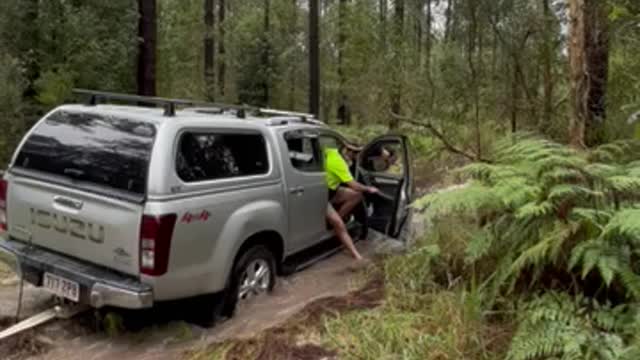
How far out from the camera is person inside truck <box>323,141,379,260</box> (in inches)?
289

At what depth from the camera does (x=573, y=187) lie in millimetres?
4488

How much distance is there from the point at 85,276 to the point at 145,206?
778 mm

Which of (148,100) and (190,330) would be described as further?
(148,100)

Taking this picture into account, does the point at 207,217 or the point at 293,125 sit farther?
the point at 293,125

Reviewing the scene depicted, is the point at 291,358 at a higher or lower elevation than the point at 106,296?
lower

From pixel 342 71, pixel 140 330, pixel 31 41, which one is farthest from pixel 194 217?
pixel 342 71

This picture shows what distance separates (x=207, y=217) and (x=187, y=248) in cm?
31

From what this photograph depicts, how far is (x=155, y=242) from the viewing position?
4.55m

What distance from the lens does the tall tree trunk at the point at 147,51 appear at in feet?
47.9

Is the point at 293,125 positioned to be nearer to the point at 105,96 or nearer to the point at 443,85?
the point at 105,96

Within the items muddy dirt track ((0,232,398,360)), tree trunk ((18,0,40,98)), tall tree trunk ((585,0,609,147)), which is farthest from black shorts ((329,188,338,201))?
tree trunk ((18,0,40,98))

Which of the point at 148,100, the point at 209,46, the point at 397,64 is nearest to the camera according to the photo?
the point at 148,100

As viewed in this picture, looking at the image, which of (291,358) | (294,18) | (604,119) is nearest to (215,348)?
(291,358)

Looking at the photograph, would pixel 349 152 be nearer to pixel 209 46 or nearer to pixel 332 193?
pixel 332 193
